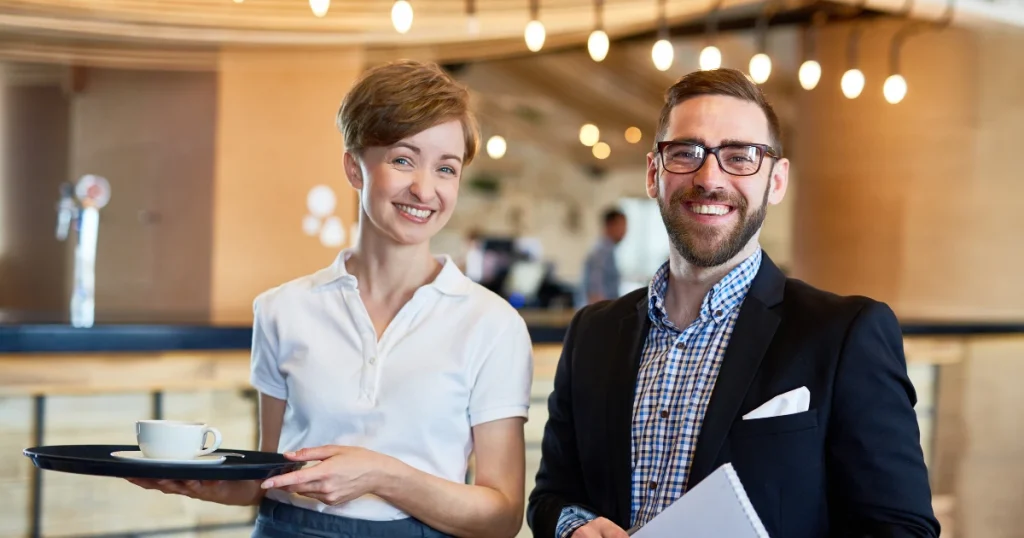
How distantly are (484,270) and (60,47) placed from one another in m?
6.32

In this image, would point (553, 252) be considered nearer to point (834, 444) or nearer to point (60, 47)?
point (60, 47)

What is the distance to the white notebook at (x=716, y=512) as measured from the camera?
1346 mm

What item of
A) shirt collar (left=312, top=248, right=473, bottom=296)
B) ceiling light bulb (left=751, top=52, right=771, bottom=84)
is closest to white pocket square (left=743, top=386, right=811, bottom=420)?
shirt collar (left=312, top=248, right=473, bottom=296)

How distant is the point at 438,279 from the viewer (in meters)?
1.78

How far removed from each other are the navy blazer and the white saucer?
584 millimetres

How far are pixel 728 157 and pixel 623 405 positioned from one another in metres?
0.42

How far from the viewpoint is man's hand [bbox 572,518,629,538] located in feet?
4.99

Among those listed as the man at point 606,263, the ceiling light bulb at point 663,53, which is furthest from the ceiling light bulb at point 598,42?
the man at point 606,263

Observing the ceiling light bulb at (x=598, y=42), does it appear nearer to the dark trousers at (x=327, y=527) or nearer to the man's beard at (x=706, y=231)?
the man's beard at (x=706, y=231)

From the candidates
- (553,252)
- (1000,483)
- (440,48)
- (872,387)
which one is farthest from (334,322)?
(553,252)

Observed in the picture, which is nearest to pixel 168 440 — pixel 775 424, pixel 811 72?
pixel 775 424

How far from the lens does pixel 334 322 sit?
177 cm

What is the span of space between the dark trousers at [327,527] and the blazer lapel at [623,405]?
30 cm

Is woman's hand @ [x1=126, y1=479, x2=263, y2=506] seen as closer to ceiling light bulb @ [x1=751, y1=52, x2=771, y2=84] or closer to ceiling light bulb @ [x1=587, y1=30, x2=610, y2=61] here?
ceiling light bulb @ [x1=587, y1=30, x2=610, y2=61]
